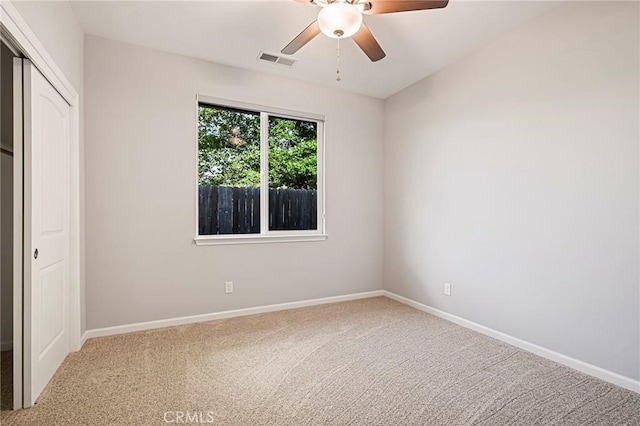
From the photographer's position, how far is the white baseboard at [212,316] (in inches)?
113

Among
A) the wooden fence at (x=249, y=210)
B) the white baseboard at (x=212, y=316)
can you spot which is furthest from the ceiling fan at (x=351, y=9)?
the white baseboard at (x=212, y=316)

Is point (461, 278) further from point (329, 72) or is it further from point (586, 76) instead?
point (329, 72)

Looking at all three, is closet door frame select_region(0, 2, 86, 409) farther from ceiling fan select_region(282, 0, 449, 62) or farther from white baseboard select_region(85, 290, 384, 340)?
ceiling fan select_region(282, 0, 449, 62)

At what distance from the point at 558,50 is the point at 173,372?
3628 millimetres

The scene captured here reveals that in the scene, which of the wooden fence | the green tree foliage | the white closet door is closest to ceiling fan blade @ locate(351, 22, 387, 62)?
the green tree foliage

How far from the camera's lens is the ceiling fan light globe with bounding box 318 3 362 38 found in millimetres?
1887

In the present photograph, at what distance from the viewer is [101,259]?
113 inches

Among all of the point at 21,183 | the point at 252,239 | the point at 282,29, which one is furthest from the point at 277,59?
the point at 21,183

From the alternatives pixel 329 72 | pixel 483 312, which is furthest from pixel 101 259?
pixel 483 312

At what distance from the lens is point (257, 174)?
3.67 metres

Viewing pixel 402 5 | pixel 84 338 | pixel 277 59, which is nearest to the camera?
pixel 402 5

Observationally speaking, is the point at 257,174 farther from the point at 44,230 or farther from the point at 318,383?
the point at 318,383

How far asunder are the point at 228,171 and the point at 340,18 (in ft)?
6.80

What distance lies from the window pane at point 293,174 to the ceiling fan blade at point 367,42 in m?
1.57
